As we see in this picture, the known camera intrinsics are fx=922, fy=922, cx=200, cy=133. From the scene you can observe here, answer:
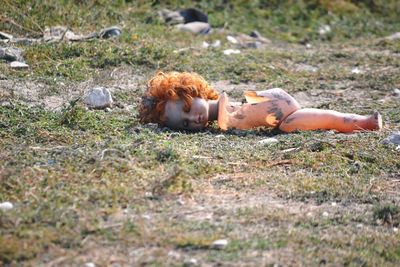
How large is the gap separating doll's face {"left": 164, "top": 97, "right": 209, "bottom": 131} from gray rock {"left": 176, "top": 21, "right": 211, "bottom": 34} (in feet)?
13.1

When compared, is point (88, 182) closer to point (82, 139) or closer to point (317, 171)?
point (82, 139)

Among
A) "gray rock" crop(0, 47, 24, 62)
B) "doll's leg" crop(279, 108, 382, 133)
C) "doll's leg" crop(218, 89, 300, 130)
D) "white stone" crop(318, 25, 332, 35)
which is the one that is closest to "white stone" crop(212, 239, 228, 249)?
"doll's leg" crop(218, 89, 300, 130)

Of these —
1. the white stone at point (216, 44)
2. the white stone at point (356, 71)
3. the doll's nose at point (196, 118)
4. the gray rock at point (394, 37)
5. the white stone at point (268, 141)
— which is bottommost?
the gray rock at point (394, 37)

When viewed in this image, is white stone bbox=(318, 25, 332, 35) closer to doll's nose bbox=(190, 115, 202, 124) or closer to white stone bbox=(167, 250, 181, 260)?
doll's nose bbox=(190, 115, 202, 124)

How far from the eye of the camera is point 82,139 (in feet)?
19.5

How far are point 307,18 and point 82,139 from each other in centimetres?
659

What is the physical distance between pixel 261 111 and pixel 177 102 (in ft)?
2.07

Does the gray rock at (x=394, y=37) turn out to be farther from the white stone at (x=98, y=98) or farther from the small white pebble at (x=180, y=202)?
the small white pebble at (x=180, y=202)

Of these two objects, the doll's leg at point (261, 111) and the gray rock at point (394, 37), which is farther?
the gray rock at point (394, 37)

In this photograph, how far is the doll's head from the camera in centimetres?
634

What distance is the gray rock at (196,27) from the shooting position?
408 inches

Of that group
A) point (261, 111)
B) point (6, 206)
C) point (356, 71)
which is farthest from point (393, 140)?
point (356, 71)


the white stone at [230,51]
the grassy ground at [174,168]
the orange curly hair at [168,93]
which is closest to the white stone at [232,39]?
the white stone at [230,51]

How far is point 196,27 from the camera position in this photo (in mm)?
10508
